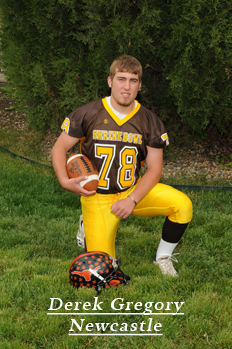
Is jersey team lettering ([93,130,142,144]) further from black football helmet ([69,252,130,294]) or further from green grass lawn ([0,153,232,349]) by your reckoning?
green grass lawn ([0,153,232,349])

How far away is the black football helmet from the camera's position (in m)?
3.24

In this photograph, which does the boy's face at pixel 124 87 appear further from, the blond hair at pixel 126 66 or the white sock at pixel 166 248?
the white sock at pixel 166 248

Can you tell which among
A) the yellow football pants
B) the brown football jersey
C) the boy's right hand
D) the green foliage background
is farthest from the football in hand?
the green foliage background

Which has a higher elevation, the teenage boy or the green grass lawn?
the teenage boy

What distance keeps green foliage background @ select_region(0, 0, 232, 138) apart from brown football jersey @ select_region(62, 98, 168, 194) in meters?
2.54

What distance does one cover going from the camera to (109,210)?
146 inches

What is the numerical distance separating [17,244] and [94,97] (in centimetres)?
324

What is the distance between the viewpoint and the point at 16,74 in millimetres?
7602

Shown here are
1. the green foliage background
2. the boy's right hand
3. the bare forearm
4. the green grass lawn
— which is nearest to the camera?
the green grass lawn

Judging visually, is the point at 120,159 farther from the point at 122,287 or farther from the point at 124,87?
the point at 122,287

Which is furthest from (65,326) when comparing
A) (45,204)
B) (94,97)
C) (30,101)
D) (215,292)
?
(30,101)

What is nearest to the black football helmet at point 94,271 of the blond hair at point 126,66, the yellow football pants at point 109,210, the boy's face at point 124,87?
the yellow football pants at point 109,210

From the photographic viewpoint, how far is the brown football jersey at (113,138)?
11.9 ft

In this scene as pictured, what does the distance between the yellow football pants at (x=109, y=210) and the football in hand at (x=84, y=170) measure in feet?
0.98
